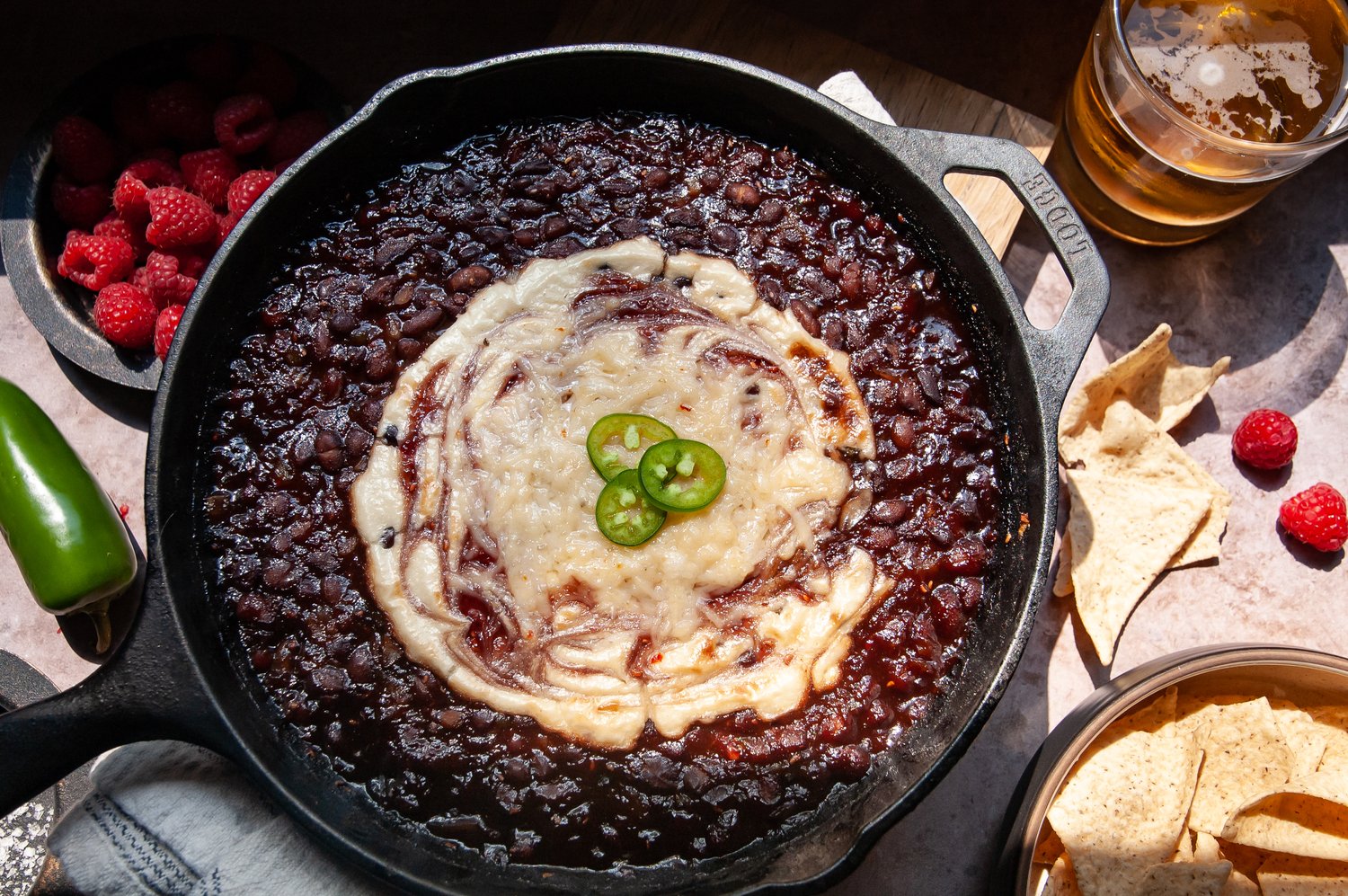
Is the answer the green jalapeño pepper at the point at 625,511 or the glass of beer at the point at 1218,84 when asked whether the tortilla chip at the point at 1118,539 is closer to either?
the glass of beer at the point at 1218,84

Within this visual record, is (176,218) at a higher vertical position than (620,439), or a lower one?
higher

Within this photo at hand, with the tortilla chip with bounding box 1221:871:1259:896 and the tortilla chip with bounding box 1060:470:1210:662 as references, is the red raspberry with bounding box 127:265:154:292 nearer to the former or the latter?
the tortilla chip with bounding box 1060:470:1210:662

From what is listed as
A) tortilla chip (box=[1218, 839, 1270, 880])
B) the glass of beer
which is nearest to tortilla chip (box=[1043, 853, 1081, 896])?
tortilla chip (box=[1218, 839, 1270, 880])

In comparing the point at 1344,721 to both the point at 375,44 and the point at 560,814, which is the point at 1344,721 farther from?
the point at 375,44

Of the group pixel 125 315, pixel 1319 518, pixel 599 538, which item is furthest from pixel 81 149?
pixel 1319 518

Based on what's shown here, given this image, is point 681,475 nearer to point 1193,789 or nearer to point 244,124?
point 1193,789

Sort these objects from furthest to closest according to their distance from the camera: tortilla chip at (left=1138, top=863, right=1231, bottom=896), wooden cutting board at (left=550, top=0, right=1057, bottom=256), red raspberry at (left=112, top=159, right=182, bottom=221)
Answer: wooden cutting board at (left=550, top=0, right=1057, bottom=256)
red raspberry at (left=112, top=159, right=182, bottom=221)
tortilla chip at (left=1138, top=863, right=1231, bottom=896)
